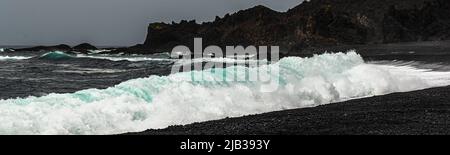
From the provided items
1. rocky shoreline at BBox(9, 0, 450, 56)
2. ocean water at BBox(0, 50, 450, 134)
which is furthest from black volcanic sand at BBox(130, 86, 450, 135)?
rocky shoreline at BBox(9, 0, 450, 56)

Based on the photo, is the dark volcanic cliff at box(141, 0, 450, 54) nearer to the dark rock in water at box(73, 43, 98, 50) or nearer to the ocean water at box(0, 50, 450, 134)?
the dark rock in water at box(73, 43, 98, 50)

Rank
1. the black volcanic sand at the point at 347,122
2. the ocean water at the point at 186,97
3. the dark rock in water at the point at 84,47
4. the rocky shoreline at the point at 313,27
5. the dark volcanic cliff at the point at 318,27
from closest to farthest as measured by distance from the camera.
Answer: the black volcanic sand at the point at 347,122
the ocean water at the point at 186,97
the rocky shoreline at the point at 313,27
the dark volcanic cliff at the point at 318,27
the dark rock in water at the point at 84,47

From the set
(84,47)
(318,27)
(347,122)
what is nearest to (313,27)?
(318,27)

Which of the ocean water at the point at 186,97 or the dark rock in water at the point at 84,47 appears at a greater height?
the ocean water at the point at 186,97

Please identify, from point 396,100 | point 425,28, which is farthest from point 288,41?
point 396,100

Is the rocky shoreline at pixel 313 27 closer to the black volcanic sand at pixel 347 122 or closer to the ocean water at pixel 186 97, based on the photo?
the ocean water at pixel 186 97

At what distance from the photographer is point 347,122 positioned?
746 centimetres

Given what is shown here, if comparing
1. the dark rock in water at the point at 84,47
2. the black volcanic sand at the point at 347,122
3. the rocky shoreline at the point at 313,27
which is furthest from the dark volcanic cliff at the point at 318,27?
the black volcanic sand at the point at 347,122

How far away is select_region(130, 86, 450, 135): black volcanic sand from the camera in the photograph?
267 inches

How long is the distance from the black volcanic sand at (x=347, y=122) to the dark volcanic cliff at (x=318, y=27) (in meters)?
53.2

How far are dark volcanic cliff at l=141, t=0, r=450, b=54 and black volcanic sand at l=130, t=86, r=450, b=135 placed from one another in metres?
53.2

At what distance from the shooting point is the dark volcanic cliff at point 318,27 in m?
67.3

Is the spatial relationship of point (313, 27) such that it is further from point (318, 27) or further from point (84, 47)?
point (84, 47)
